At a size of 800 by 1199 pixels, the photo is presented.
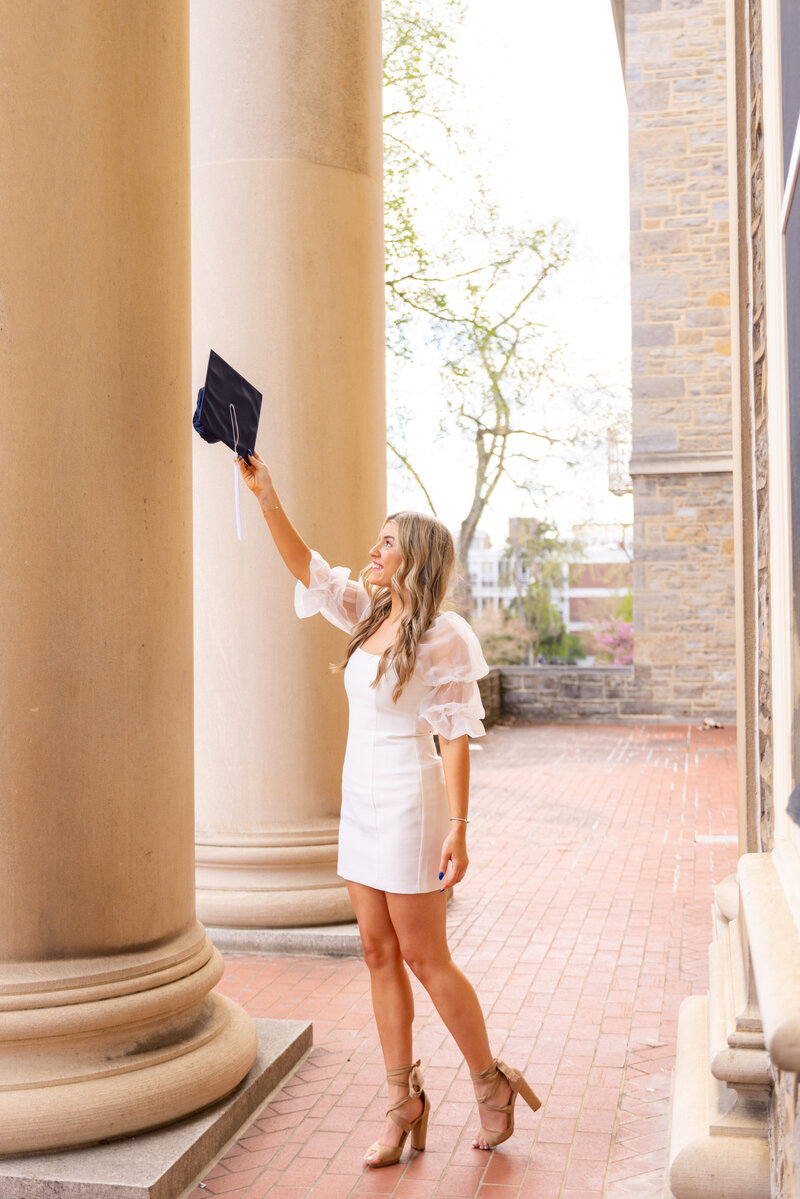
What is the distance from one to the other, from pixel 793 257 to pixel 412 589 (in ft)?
4.56

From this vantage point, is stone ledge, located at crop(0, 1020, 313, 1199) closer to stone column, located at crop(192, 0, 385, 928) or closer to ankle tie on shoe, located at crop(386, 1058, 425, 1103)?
ankle tie on shoe, located at crop(386, 1058, 425, 1103)

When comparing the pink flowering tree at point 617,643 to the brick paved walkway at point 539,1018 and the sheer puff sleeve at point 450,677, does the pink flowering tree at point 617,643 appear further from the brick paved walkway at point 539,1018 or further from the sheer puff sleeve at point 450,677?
the sheer puff sleeve at point 450,677

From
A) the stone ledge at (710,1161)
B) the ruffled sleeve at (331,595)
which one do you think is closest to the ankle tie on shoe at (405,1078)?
the stone ledge at (710,1161)

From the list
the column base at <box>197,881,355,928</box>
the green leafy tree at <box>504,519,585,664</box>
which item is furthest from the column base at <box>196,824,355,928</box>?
the green leafy tree at <box>504,519,585,664</box>

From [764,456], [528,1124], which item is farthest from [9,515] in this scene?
[528,1124]

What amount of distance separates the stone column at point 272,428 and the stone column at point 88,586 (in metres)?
2.29

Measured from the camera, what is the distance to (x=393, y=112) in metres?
20.6

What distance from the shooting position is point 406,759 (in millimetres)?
3287

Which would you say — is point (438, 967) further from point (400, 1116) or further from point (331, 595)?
point (331, 595)

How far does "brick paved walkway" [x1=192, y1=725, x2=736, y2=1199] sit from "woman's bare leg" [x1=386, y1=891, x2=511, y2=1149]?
1.15 ft

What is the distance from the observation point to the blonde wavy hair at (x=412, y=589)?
327 cm

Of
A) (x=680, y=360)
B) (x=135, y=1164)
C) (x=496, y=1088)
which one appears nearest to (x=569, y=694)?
(x=680, y=360)

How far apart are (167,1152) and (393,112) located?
2013cm

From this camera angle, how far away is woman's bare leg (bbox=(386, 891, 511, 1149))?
10.7 ft
